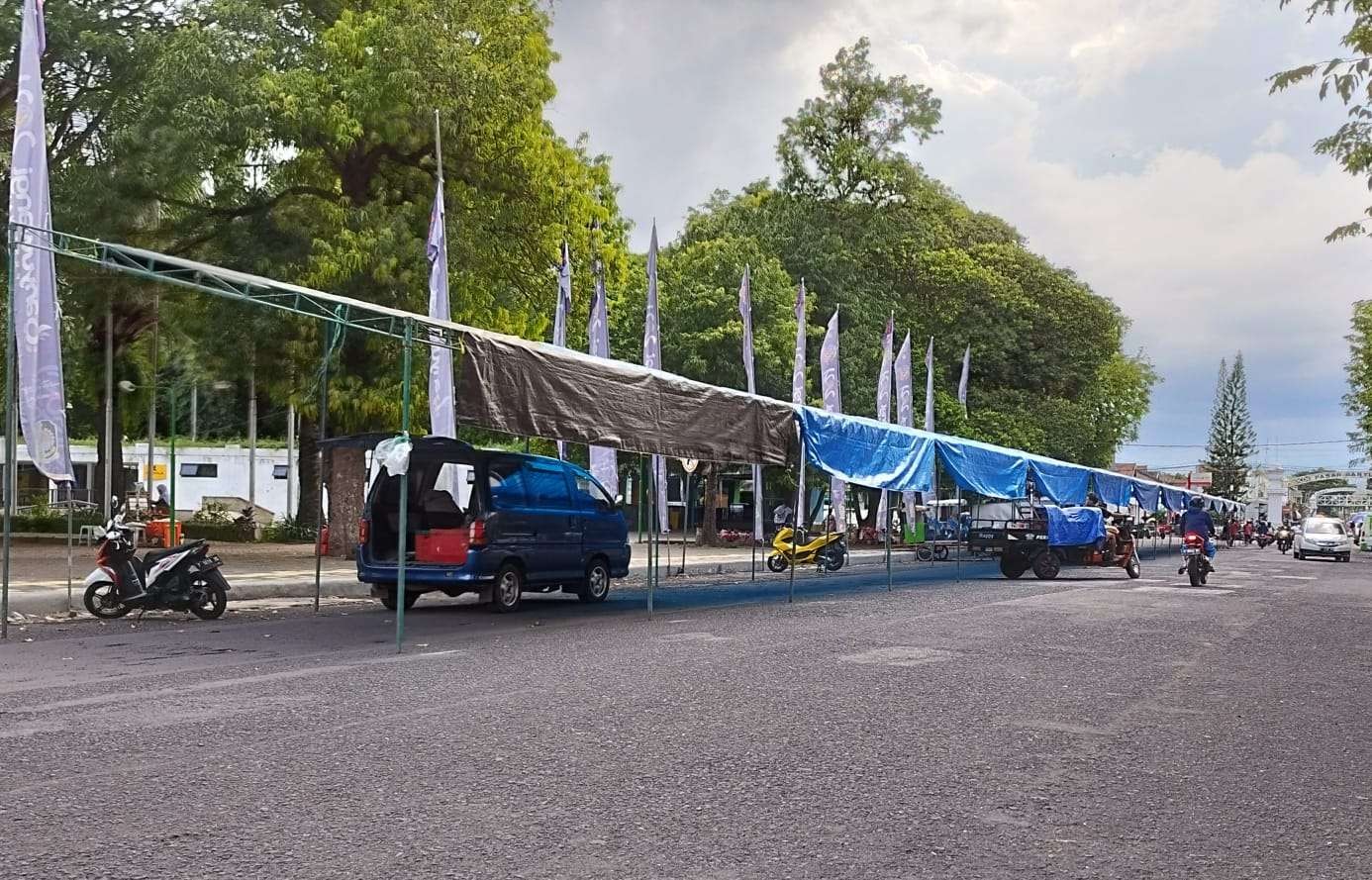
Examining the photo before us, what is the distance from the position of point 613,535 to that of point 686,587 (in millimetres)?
4282

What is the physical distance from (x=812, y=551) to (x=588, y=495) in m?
11.9

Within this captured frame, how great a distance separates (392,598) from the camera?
14.6m

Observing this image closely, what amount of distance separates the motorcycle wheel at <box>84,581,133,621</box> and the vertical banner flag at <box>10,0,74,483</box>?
5.75ft

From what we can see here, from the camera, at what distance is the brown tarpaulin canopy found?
11.6 meters

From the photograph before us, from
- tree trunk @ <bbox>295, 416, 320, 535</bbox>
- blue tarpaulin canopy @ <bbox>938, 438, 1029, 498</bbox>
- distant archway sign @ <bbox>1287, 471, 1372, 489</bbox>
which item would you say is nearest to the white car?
blue tarpaulin canopy @ <bbox>938, 438, 1029, 498</bbox>

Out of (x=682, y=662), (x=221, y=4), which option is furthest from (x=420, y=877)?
(x=221, y=4)

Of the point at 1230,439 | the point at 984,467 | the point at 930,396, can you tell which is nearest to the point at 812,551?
the point at 984,467

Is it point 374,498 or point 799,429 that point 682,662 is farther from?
point 799,429

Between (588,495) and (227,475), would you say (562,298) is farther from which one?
(227,475)

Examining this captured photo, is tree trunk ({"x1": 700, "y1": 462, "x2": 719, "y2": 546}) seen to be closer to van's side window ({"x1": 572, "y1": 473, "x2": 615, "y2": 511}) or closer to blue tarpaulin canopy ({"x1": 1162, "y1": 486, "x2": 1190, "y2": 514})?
blue tarpaulin canopy ({"x1": 1162, "y1": 486, "x2": 1190, "y2": 514})

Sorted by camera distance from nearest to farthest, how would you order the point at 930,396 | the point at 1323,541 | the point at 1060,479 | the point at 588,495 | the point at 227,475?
1. the point at 588,495
2. the point at 1060,479
3. the point at 930,396
4. the point at 1323,541
5. the point at 227,475

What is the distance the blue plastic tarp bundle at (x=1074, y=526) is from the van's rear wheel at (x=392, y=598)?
47.6 ft

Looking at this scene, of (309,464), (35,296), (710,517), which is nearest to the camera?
(35,296)

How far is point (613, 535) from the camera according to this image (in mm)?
15953
